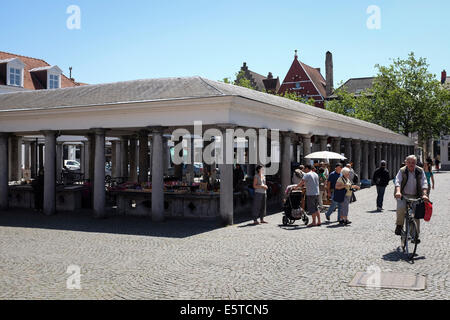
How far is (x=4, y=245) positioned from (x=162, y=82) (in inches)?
332

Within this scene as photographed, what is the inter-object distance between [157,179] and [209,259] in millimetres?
6268

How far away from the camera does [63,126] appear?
1678 centimetres

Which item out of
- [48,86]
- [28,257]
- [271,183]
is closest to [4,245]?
[28,257]

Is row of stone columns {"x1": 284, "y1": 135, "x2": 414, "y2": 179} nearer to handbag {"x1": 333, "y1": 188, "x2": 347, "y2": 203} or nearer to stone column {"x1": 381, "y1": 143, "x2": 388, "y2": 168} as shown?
stone column {"x1": 381, "y1": 143, "x2": 388, "y2": 168}

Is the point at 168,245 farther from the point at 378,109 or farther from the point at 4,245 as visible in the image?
the point at 378,109

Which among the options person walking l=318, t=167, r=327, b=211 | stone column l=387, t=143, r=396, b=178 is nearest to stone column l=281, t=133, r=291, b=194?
person walking l=318, t=167, r=327, b=211

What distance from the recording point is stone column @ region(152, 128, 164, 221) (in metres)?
15.1

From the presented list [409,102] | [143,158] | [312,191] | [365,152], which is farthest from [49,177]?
[409,102]

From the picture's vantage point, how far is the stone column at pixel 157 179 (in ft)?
49.5

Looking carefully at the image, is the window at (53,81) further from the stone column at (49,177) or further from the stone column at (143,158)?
the stone column at (49,177)

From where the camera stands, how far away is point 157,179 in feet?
49.6

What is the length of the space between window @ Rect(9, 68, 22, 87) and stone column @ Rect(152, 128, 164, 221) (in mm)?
28747

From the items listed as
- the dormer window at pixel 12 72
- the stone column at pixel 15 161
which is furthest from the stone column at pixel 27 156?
the dormer window at pixel 12 72

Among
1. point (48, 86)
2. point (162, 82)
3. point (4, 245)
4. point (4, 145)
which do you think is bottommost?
point (4, 245)
